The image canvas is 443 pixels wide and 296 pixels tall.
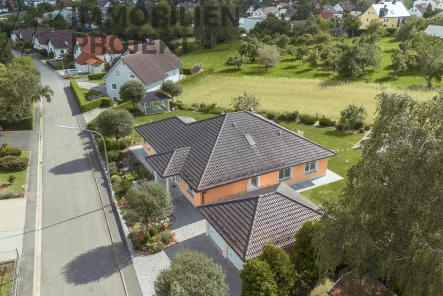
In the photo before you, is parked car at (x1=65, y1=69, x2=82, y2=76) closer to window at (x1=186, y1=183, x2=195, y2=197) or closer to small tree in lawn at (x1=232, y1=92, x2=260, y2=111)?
small tree in lawn at (x1=232, y1=92, x2=260, y2=111)

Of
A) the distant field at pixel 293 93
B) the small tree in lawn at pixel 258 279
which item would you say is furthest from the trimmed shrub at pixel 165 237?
the distant field at pixel 293 93

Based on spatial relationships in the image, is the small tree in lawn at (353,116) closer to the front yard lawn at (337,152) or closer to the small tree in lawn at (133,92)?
the front yard lawn at (337,152)

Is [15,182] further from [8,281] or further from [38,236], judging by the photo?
[8,281]

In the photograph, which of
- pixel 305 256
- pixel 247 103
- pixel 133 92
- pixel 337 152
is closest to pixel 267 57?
pixel 247 103

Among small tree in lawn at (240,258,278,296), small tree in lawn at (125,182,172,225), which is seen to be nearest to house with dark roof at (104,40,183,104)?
small tree in lawn at (125,182,172,225)

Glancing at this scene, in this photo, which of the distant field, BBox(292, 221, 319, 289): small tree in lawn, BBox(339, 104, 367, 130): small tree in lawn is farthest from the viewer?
the distant field

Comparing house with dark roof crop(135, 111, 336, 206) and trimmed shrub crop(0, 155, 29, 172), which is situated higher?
house with dark roof crop(135, 111, 336, 206)
